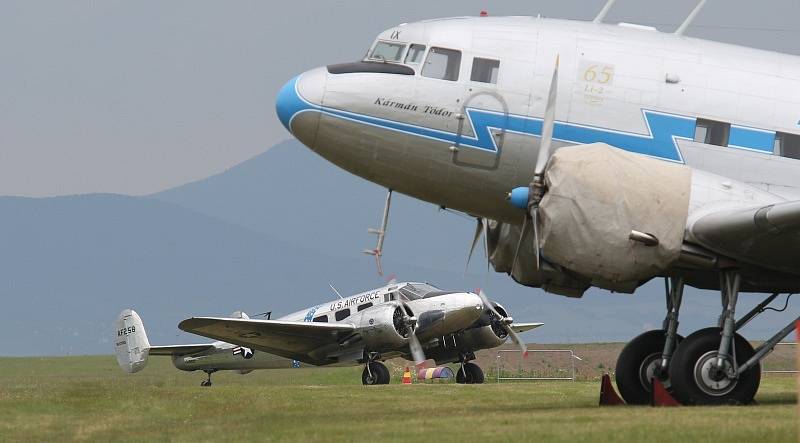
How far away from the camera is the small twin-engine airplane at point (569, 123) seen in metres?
17.8

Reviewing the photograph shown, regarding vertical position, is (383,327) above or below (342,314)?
below

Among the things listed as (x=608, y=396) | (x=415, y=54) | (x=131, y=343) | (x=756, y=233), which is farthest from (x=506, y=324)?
(x=756, y=233)

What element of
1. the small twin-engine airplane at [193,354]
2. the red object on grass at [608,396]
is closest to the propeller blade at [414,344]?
the small twin-engine airplane at [193,354]

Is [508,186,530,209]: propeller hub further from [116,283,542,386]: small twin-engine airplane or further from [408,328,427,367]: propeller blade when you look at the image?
[408,328,427,367]: propeller blade

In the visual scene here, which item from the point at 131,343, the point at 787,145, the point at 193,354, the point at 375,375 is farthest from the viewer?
the point at 131,343

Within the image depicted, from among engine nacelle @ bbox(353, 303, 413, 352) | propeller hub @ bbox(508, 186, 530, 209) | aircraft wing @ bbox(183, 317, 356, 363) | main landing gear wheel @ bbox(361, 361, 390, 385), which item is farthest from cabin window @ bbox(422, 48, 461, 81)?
main landing gear wheel @ bbox(361, 361, 390, 385)

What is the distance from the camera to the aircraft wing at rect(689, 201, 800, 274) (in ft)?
54.3

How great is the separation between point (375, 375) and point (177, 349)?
1018 centimetres

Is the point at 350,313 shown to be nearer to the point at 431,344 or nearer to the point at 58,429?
the point at 431,344

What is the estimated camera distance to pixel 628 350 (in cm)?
2014

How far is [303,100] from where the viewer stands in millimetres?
18656

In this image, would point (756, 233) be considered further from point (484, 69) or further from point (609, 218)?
point (484, 69)

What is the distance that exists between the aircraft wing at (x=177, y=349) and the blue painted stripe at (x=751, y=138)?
29082 mm

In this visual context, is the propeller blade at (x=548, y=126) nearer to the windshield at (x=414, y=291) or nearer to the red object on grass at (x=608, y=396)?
the red object on grass at (x=608, y=396)
